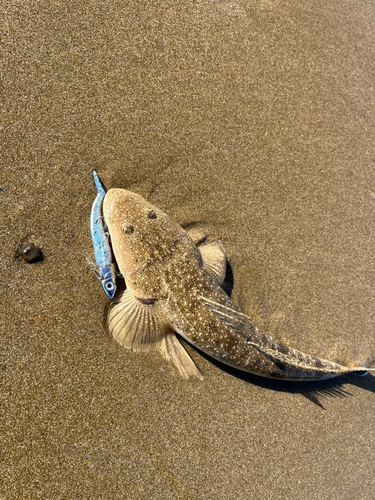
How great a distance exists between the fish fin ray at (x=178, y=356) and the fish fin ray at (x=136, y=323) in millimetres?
100

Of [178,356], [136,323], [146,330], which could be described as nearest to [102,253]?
[136,323]

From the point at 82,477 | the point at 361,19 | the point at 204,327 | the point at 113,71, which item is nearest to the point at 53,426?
the point at 82,477

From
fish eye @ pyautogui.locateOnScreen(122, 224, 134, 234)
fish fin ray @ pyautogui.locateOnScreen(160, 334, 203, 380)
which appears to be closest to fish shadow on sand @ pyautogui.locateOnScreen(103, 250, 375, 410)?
fish fin ray @ pyautogui.locateOnScreen(160, 334, 203, 380)

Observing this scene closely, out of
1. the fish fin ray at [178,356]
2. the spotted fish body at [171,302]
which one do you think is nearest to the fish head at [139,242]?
the spotted fish body at [171,302]

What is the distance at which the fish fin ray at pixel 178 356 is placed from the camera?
3717mm

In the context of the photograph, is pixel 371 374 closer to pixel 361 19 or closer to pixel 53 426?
pixel 53 426

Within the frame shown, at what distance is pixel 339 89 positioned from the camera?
453cm

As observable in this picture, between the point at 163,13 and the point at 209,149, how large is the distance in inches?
64.4

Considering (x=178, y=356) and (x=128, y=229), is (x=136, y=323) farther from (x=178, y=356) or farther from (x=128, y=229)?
(x=128, y=229)

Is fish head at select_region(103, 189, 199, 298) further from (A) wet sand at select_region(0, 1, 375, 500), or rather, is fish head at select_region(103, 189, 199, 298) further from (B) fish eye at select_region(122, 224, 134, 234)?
(A) wet sand at select_region(0, 1, 375, 500)

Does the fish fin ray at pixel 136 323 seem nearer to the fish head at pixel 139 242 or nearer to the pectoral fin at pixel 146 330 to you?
the pectoral fin at pixel 146 330

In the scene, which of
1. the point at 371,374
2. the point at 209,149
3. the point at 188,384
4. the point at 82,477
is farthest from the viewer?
the point at 371,374

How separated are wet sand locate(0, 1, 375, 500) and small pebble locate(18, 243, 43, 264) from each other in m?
0.07

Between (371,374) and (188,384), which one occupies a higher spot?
(371,374)
